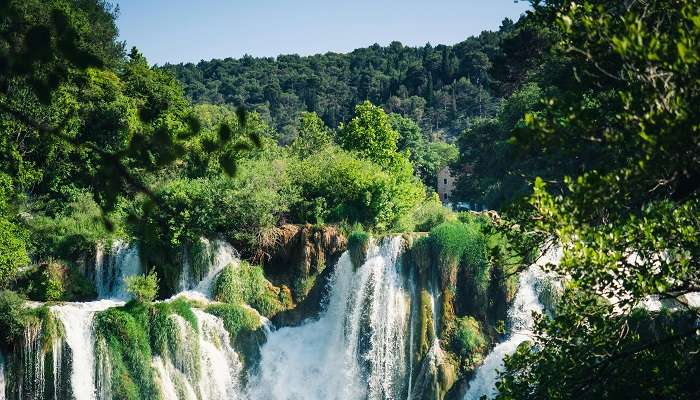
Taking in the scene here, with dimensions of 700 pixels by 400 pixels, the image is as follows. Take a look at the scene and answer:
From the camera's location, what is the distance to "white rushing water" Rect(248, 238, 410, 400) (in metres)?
19.4

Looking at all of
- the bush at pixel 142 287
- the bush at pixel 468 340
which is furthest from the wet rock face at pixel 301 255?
the bush at pixel 468 340

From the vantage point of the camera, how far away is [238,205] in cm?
2225

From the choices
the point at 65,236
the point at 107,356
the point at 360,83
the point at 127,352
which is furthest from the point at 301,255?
the point at 360,83

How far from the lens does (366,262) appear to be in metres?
20.3

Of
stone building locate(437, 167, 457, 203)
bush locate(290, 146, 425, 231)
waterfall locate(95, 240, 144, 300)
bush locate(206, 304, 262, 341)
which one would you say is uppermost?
stone building locate(437, 167, 457, 203)

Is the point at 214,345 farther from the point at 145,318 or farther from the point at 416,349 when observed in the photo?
the point at 416,349

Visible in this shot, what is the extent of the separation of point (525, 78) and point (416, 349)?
29130mm

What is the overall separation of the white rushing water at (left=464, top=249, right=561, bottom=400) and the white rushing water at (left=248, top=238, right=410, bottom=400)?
186cm

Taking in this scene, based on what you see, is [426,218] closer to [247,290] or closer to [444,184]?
[247,290]

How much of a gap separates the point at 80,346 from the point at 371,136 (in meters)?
17.6

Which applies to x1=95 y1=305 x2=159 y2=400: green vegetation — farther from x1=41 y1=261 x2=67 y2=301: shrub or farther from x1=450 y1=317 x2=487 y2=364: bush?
x1=450 y1=317 x2=487 y2=364: bush

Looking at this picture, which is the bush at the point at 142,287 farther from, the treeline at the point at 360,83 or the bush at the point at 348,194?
the treeline at the point at 360,83

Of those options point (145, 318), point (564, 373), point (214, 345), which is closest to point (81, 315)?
point (145, 318)

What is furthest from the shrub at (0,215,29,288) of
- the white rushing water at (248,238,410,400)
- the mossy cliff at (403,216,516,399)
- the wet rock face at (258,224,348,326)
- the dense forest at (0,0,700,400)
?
the mossy cliff at (403,216,516,399)
